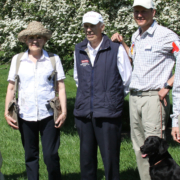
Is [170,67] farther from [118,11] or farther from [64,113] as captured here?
[118,11]

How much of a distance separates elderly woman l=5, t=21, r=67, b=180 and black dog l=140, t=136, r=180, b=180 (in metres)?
1.11

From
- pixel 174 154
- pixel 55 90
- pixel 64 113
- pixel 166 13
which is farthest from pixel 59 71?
pixel 166 13

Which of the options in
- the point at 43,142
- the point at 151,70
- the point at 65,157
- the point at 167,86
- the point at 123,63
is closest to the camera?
the point at 167,86

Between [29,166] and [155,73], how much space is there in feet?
6.41

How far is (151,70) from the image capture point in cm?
344

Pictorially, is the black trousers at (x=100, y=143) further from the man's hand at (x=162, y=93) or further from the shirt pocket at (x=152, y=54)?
the shirt pocket at (x=152, y=54)

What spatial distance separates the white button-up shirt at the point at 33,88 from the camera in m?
3.73

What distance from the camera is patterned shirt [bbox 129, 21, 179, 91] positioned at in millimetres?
3385

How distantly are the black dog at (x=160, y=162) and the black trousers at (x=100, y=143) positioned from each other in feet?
1.15

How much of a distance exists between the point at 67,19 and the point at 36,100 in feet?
12.6

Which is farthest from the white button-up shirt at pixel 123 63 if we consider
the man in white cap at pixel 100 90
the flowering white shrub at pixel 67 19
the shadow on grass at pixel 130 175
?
the flowering white shrub at pixel 67 19

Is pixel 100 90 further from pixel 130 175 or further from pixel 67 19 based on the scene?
pixel 67 19

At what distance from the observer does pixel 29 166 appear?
3871 mm

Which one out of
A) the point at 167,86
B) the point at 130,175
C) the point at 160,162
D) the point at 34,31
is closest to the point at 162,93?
the point at 167,86
